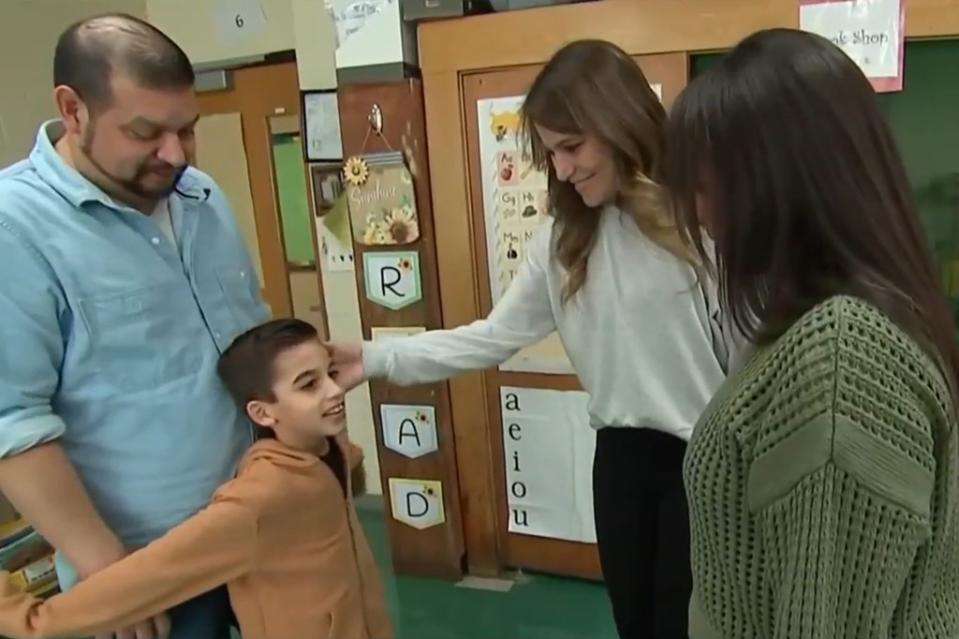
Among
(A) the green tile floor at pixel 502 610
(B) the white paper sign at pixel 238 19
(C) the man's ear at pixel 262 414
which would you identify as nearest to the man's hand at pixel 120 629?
(C) the man's ear at pixel 262 414

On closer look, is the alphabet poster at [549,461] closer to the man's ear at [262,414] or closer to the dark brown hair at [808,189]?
the man's ear at [262,414]

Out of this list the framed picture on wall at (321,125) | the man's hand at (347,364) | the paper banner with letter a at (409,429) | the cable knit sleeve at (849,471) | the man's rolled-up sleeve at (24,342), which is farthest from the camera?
the framed picture on wall at (321,125)

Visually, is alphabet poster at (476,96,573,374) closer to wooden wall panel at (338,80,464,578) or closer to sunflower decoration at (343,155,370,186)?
wooden wall panel at (338,80,464,578)

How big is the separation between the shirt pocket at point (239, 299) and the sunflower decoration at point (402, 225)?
37.9 inches

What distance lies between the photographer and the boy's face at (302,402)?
1411 mm

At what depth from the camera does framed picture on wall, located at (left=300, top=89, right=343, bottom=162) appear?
275 cm

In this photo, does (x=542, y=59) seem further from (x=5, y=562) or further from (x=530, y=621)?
(x=5, y=562)

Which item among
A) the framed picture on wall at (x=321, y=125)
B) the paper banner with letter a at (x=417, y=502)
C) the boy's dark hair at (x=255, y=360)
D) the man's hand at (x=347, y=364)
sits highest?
the framed picture on wall at (x=321, y=125)

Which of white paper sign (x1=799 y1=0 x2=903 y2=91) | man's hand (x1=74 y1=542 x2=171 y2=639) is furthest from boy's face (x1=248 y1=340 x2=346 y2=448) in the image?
white paper sign (x1=799 y1=0 x2=903 y2=91)

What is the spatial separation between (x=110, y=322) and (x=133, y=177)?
20cm

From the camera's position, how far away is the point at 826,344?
2.54 ft

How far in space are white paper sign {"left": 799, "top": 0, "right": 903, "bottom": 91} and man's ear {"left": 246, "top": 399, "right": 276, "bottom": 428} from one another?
56.1 inches

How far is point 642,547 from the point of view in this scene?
62.0 inches

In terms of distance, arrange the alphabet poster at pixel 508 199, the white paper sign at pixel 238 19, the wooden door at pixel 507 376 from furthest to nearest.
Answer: the white paper sign at pixel 238 19 < the alphabet poster at pixel 508 199 < the wooden door at pixel 507 376
